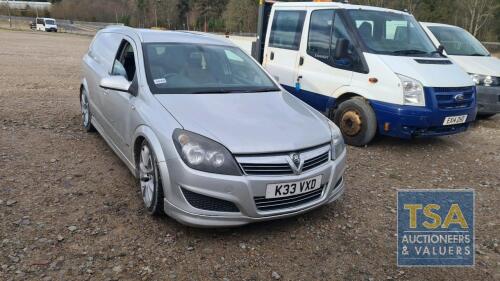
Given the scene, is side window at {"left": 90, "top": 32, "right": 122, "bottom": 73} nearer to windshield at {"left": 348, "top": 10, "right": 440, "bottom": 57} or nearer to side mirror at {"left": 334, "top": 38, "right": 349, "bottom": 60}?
side mirror at {"left": 334, "top": 38, "right": 349, "bottom": 60}

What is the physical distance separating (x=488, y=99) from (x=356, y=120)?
11.1 ft

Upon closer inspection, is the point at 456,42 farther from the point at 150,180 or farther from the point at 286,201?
the point at 150,180

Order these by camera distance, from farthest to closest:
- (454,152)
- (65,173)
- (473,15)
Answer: (473,15)
(454,152)
(65,173)

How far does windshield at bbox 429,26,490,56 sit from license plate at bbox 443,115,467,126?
10.1 ft

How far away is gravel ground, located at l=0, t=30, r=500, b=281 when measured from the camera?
2934 millimetres

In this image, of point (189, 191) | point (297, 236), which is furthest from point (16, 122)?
point (297, 236)

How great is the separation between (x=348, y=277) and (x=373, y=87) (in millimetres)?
3312

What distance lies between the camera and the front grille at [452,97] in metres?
5.40

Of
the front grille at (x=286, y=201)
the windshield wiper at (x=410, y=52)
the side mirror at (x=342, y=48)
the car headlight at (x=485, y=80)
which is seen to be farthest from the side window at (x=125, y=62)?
the car headlight at (x=485, y=80)

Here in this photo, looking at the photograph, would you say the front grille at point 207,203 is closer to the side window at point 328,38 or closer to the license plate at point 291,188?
the license plate at point 291,188

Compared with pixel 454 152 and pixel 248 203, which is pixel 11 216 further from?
pixel 454 152

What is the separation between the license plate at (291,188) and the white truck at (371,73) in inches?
103

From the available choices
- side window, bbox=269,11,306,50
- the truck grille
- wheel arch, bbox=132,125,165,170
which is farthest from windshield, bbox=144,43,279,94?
side window, bbox=269,11,306,50

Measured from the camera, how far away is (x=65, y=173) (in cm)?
445
